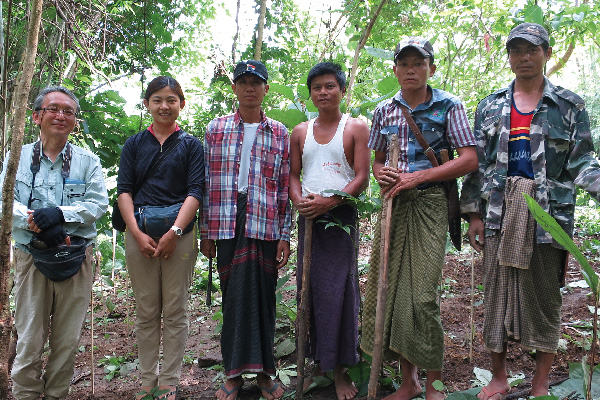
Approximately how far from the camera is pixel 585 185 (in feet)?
7.22

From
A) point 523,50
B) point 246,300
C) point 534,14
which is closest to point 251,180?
point 246,300

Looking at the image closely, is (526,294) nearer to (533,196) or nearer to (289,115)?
(533,196)

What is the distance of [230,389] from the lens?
277cm

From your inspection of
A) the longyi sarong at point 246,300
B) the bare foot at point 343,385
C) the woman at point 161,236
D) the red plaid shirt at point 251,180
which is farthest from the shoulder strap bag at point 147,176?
the bare foot at point 343,385

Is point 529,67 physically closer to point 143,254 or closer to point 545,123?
point 545,123

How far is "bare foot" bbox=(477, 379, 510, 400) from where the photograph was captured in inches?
94.2

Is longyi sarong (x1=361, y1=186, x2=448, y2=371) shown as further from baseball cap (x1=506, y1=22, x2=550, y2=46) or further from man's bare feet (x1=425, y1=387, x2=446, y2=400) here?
baseball cap (x1=506, y1=22, x2=550, y2=46)

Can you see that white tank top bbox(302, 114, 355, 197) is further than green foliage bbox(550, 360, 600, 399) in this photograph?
Yes

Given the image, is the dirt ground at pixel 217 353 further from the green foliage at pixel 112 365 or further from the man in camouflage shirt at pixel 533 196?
the man in camouflage shirt at pixel 533 196

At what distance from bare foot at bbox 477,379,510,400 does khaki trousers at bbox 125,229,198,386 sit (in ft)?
5.87

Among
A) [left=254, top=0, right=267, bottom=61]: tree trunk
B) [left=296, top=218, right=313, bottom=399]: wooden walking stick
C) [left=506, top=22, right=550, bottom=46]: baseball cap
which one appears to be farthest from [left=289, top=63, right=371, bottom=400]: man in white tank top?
[left=254, top=0, right=267, bottom=61]: tree trunk

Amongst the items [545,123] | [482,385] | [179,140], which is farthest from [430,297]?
[179,140]

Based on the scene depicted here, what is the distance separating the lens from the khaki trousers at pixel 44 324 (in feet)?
8.41

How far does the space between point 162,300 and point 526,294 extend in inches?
83.5
